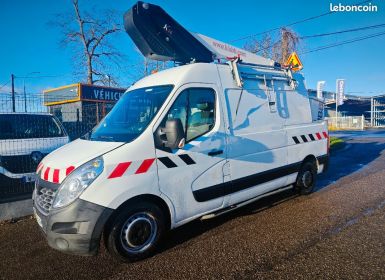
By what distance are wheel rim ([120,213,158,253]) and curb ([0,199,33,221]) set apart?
10.1ft

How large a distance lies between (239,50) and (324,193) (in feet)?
11.6

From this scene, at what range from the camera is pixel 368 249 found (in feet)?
11.4

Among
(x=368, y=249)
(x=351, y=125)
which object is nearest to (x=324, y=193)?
(x=368, y=249)

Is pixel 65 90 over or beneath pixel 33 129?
over

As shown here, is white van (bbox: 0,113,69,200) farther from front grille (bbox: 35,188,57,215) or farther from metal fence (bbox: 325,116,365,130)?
metal fence (bbox: 325,116,365,130)

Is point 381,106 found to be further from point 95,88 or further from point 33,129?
point 33,129

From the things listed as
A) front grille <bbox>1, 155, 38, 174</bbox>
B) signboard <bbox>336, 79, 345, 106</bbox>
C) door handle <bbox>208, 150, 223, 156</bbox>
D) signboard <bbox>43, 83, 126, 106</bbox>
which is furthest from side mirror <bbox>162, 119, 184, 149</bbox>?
signboard <bbox>336, 79, 345, 106</bbox>

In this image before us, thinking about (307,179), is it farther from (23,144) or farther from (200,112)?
(23,144)

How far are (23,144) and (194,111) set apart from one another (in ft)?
15.0

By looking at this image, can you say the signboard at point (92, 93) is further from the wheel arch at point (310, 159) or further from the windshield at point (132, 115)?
the windshield at point (132, 115)

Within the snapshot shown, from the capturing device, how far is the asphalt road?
3.10 meters

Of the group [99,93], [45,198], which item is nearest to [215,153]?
[45,198]

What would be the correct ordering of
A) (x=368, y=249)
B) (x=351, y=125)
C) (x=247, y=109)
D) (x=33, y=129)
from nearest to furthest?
1. (x=368, y=249)
2. (x=247, y=109)
3. (x=33, y=129)
4. (x=351, y=125)

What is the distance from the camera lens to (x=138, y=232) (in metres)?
3.38
